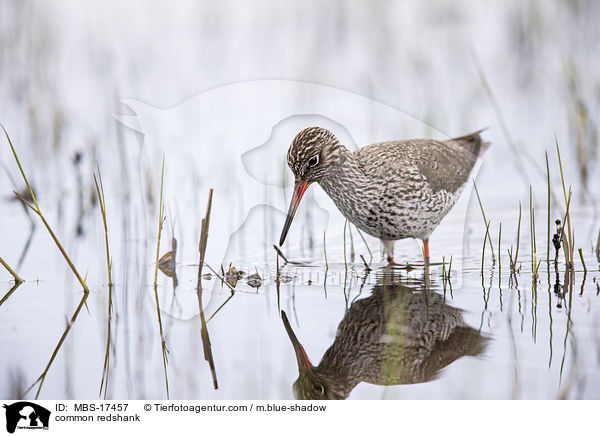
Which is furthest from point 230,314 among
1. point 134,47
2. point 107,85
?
point 134,47

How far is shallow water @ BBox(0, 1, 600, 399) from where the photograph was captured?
15.7ft

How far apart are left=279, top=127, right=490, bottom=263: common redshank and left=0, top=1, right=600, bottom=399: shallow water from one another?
294 millimetres

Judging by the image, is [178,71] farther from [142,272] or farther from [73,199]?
[142,272]

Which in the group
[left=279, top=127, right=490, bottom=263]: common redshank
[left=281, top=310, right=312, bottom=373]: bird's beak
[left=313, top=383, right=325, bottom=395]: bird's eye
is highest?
[left=279, top=127, right=490, bottom=263]: common redshank

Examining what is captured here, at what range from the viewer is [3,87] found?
1190 centimetres

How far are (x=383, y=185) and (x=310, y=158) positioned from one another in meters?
0.86

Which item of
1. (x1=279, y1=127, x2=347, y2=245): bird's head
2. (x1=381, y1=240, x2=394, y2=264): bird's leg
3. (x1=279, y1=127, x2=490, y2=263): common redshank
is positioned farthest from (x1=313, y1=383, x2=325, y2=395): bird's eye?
(x1=381, y1=240, x2=394, y2=264): bird's leg

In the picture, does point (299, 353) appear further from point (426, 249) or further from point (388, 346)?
point (426, 249)

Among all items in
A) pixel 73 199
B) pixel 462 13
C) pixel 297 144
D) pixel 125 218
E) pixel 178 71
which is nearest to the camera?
pixel 297 144

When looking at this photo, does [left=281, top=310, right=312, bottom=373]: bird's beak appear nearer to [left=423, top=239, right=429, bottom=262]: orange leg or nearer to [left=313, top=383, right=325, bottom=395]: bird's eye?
[left=313, top=383, right=325, bottom=395]: bird's eye

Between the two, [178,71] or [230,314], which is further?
[178,71]

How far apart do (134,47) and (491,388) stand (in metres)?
10.4

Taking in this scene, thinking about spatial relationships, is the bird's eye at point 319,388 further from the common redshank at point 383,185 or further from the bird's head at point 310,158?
the common redshank at point 383,185
